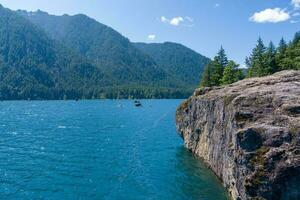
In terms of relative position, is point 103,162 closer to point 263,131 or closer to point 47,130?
point 263,131

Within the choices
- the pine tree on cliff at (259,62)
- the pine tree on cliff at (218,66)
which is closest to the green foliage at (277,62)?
the pine tree on cliff at (259,62)

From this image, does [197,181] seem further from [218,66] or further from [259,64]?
[218,66]

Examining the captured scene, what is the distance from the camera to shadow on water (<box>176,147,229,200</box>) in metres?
38.8

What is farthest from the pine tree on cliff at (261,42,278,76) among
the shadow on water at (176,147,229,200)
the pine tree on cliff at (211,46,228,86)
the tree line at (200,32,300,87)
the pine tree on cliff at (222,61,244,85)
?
the shadow on water at (176,147,229,200)

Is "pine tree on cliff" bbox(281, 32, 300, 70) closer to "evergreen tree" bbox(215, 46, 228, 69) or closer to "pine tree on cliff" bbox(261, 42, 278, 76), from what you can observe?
"pine tree on cliff" bbox(261, 42, 278, 76)

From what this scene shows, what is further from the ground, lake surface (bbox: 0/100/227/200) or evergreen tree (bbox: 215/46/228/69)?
evergreen tree (bbox: 215/46/228/69)

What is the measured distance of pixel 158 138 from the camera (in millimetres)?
81688

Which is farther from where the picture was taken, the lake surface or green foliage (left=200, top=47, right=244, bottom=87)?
green foliage (left=200, top=47, right=244, bottom=87)

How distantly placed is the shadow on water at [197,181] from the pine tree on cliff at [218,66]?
3944 centimetres

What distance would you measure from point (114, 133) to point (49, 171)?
41.9 metres

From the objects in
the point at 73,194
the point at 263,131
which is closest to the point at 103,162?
the point at 73,194

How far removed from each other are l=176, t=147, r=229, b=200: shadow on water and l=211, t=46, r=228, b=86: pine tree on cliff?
39.4 m

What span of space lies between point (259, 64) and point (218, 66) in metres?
13.3

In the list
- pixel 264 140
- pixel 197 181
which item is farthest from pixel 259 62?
pixel 264 140
